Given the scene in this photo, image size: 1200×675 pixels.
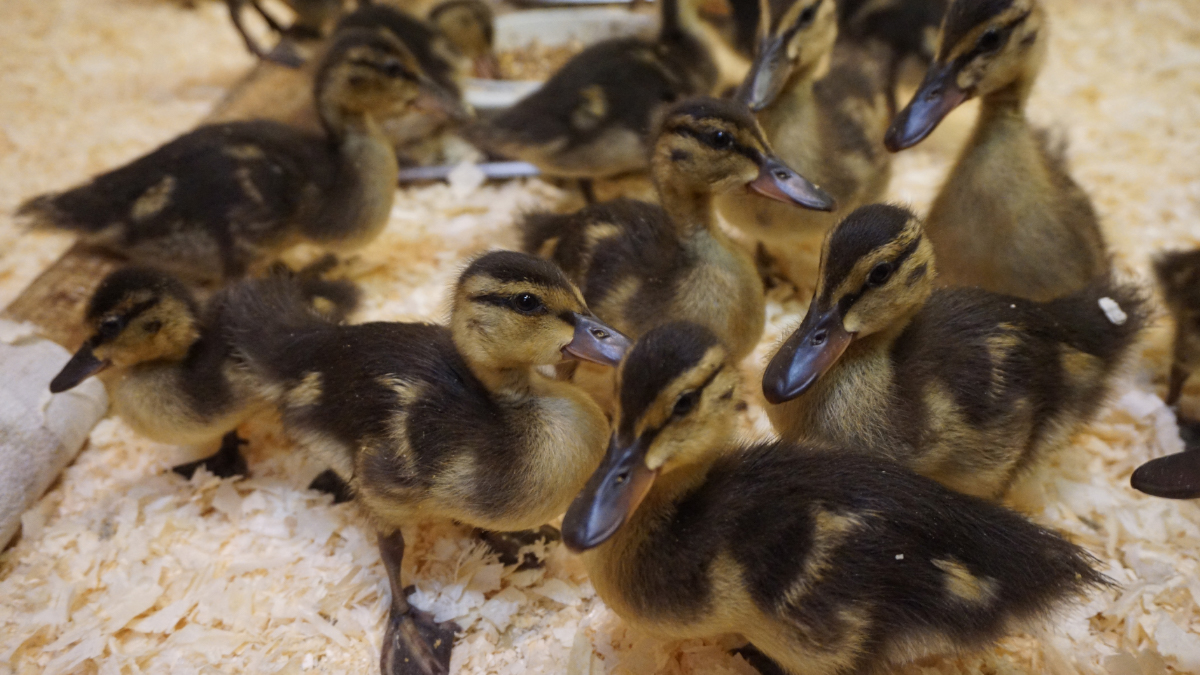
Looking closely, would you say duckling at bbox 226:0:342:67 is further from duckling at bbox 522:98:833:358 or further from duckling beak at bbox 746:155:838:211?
duckling beak at bbox 746:155:838:211

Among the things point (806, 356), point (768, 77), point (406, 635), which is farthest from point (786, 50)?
point (406, 635)

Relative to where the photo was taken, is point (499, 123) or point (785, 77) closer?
point (785, 77)

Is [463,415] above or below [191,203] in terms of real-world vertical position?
above

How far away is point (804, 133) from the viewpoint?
2.23 meters

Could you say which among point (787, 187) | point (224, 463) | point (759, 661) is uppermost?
point (787, 187)

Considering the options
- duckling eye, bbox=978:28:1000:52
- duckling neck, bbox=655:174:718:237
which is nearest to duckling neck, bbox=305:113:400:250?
duckling neck, bbox=655:174:718:237

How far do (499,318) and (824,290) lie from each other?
0.58 metres

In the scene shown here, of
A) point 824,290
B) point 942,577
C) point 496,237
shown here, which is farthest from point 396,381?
point 496,237

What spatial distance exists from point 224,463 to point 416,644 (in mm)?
747

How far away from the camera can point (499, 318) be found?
4.90 ft

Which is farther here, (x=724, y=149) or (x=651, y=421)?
(x=724, y=149)

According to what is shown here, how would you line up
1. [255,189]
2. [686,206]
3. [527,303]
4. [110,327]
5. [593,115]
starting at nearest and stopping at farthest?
[527,303] → [110,327] → [686,206] → [255,189] → [593,115]

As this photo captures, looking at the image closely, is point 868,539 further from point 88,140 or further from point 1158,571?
point 88,140

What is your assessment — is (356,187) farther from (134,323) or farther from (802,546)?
(802,546)
